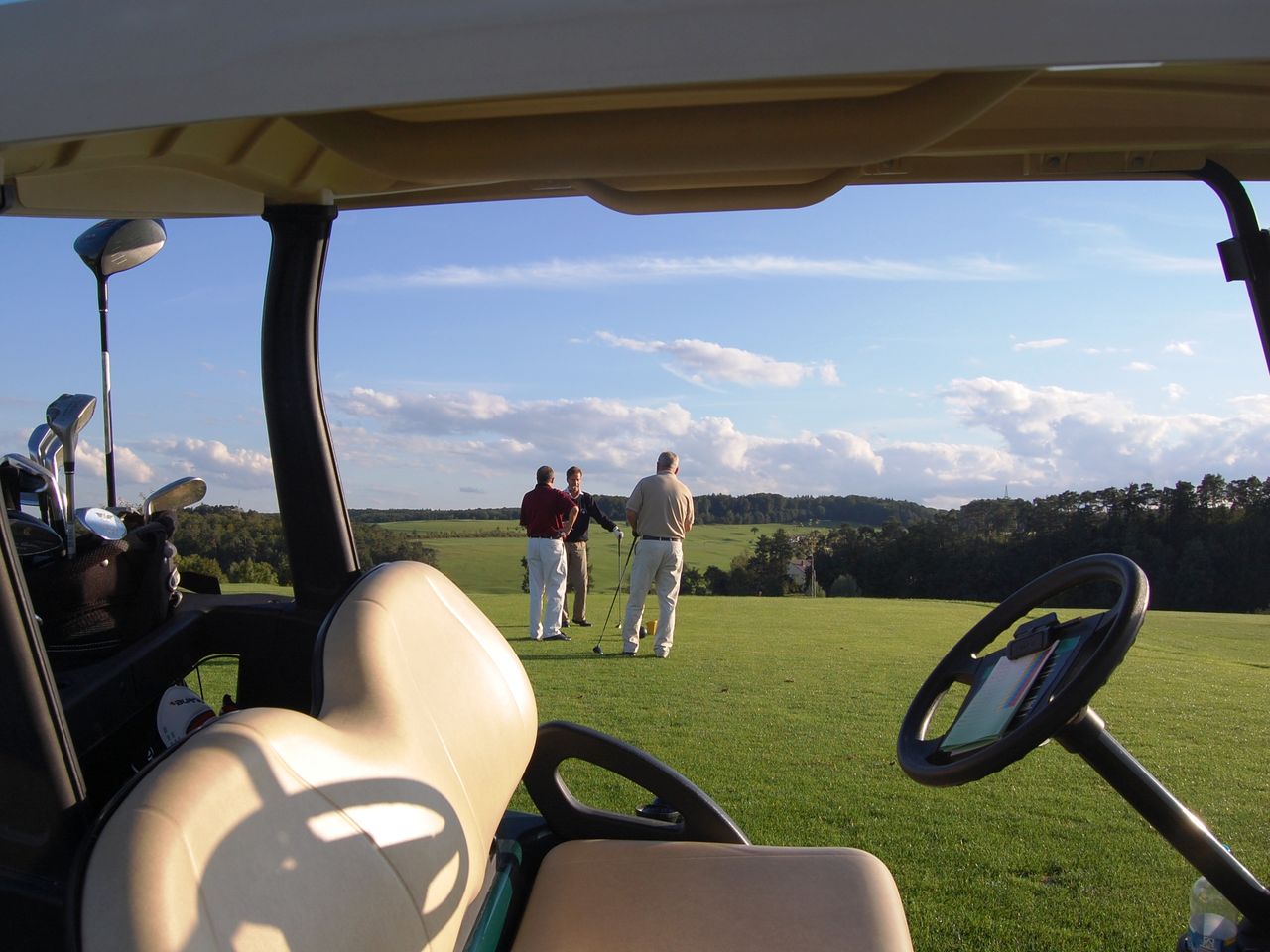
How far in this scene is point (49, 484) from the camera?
1.89 meters

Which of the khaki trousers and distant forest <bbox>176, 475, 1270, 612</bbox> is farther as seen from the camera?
distant forest <bbox>176, 475, 1270, 612</bbox>

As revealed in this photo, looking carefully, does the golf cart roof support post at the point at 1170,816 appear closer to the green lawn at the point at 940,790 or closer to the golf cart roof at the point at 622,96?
the golf cart roof at the point at 622,96

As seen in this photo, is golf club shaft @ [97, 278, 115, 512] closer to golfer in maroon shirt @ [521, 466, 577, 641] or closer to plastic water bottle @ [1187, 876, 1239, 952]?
plastic water bottle @ [1187, 876, 1239, 952]

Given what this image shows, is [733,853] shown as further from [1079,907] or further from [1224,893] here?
[1079,907]

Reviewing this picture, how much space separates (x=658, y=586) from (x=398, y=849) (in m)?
6.89

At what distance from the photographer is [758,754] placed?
192 inches

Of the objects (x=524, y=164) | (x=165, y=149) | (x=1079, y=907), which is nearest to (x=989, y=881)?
(x=1079, y=907)

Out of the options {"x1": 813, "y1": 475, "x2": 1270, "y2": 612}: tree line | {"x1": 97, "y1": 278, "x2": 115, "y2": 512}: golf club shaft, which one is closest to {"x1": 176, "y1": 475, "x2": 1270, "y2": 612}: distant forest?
{"x1": 813, "y1": 475, "x2": 1270, "y2": 612}: tree line

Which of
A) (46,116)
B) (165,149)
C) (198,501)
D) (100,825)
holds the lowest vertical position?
(100,825)

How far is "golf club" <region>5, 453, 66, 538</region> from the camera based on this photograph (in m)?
1.84

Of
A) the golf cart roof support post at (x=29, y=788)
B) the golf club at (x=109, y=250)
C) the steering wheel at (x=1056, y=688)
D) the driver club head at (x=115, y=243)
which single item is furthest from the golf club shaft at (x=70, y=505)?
the steering wheel at (x=1056, y=688)

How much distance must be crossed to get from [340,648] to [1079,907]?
2560 mm

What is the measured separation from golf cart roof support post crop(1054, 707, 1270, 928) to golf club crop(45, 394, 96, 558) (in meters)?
1.78

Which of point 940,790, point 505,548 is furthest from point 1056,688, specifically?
point 505,548
